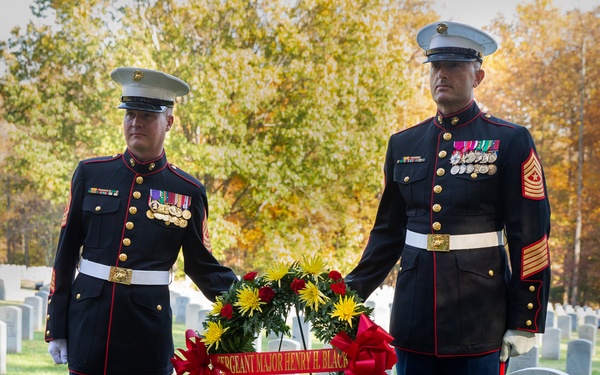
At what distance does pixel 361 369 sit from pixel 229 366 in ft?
1.71

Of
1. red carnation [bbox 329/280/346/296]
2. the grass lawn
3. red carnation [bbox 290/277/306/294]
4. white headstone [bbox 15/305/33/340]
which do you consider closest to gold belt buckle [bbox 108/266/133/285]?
red carnation [bbox 290/277/306/294]

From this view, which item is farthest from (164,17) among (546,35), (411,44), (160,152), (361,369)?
(361,369)

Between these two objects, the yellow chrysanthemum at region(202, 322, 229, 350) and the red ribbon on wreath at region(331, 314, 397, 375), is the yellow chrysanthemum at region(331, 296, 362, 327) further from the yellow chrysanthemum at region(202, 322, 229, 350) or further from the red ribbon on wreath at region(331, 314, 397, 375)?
the yellow chrysanthemum at region(202, 322, 229, 350)

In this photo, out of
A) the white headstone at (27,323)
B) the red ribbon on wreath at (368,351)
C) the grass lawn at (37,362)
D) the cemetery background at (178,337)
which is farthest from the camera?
the white headstone at (27,323)

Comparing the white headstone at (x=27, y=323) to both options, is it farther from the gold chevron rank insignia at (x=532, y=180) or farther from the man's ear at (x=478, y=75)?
the gold chevron rank insignia at (x=532, y=180)

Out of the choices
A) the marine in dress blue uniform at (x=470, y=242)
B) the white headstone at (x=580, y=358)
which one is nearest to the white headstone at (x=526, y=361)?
the white headstone at (x=580, y=358)

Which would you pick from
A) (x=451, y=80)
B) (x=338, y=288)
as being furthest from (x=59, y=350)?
(x=451, y=80)

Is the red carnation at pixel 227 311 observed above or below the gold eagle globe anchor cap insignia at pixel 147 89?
below

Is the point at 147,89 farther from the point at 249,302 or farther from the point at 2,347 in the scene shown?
the point at 2,347

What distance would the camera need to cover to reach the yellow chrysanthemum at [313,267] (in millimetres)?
2850

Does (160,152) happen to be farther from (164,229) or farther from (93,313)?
(93,313)

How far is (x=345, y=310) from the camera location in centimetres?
271

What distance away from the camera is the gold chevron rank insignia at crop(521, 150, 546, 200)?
2.83 meters

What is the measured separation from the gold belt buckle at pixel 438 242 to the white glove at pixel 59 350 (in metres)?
1.61
